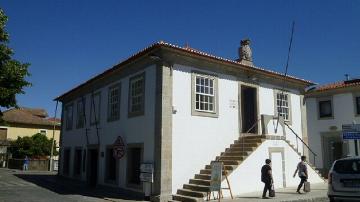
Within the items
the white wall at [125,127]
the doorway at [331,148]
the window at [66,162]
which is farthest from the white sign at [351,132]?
the window at [66,162]

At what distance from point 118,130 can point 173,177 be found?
15.1 feet

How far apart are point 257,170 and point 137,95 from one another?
5957 millimetres

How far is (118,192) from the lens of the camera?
16.3 metres

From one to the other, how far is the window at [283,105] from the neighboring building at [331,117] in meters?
7.49

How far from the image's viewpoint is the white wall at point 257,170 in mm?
14272

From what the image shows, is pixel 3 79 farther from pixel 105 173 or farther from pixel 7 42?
pixel 105 173

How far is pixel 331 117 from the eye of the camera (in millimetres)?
26047

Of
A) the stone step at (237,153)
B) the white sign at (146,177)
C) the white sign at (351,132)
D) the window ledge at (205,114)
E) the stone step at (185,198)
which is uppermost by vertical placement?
the window ledge at (205,114)

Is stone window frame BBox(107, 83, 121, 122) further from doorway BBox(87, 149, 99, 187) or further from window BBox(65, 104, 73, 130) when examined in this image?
window BBox(65, 104, 73, 130)

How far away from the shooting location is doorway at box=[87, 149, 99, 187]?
2008 cm

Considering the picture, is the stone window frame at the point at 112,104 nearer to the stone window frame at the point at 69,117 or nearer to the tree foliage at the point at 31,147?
the stone window frame at the point at 69,117

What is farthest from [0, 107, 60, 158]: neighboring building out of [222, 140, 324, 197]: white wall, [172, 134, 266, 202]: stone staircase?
[222, 140, 324, 197]: white wall

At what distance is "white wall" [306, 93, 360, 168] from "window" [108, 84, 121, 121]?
15344 millimetres

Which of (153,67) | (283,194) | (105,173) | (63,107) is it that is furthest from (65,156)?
(283,194)
